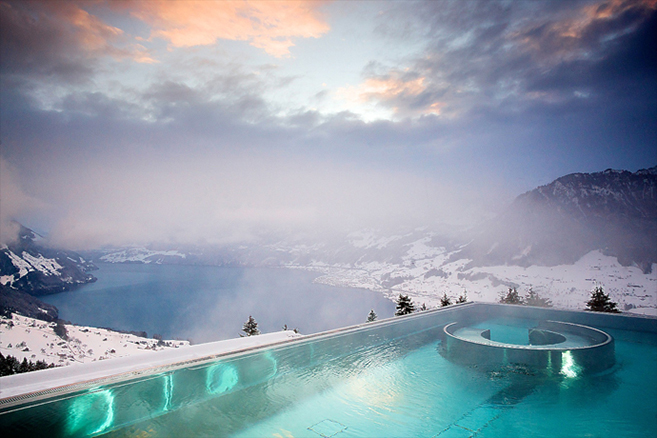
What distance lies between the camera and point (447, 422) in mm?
3809

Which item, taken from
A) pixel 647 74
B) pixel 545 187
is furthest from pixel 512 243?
pixel 647 74

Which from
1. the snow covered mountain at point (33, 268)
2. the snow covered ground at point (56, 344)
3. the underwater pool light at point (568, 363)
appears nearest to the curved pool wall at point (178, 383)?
the underwater pool light at point (568, 363)

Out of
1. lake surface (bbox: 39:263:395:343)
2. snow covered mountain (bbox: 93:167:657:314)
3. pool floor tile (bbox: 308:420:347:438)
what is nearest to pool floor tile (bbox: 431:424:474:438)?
pool floor tile (bbox: 308:420:347:438)

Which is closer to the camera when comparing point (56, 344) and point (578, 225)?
point (56, 344)

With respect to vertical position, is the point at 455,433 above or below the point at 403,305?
above

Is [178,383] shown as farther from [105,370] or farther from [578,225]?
[578,225]

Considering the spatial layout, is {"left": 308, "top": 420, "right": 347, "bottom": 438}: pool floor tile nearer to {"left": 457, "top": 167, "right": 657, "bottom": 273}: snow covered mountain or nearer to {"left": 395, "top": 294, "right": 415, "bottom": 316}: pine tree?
{"left": 395, "top": 294, "right": 415, "bottom": 316}: pine tree

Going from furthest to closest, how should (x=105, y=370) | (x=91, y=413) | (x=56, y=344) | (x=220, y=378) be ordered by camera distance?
(x=56, y=344) < (x=220, y=378) < (x=105, y=370) < (x=91, y=413)

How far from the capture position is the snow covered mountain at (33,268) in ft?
217

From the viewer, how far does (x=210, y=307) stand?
3290 inches

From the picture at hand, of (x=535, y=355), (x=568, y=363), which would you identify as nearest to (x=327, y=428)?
(x=535, y=355)

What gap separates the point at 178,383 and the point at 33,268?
104 m

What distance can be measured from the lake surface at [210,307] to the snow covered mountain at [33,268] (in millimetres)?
3867

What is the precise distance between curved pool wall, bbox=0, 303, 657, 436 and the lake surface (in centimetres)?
5808
